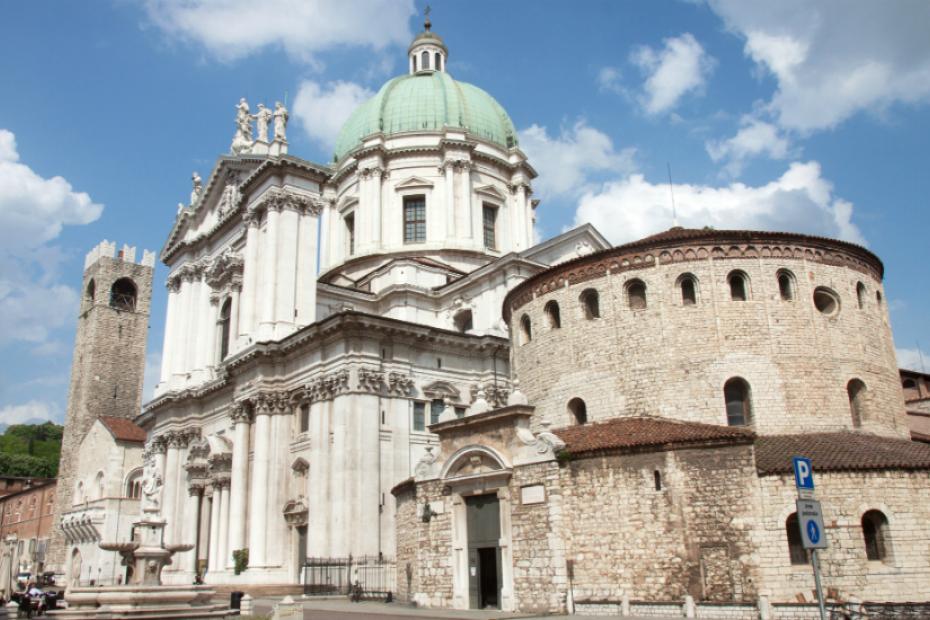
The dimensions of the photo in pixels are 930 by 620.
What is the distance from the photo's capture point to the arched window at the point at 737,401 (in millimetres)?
23359

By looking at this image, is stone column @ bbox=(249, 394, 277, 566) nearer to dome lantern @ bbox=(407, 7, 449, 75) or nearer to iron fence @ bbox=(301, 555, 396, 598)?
iron fence @ bbox=(301, 555, 396, 598)

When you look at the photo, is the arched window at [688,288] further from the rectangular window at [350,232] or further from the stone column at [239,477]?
the rectangular window at [350,232]

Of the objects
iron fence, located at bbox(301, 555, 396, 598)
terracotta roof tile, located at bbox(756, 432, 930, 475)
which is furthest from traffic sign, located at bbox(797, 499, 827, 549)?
iron fence, located at bbox(301, 555, 396, 598)

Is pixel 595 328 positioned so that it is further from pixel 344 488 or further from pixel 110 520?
pixel 110 520

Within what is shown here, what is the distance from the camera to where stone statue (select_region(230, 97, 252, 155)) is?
44.8 meters

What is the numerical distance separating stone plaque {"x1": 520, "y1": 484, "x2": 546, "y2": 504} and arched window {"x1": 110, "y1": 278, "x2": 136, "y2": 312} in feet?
193

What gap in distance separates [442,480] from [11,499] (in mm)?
73640

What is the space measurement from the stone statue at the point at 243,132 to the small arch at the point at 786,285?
29751 millimetres

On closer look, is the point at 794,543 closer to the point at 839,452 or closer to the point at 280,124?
the point at 839,452

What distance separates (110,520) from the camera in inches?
2121

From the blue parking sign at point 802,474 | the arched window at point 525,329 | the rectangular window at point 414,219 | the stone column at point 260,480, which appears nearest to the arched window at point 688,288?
the arched window at point 525,329

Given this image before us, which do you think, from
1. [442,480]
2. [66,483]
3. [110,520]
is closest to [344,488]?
[442,480]

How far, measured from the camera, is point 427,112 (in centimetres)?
4972

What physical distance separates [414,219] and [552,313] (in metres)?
21.7
